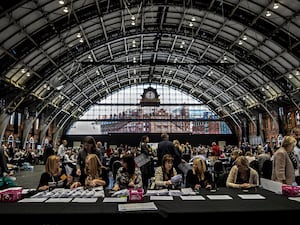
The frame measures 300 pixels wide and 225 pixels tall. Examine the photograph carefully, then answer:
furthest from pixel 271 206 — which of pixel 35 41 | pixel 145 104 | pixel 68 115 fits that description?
pixel 68 115

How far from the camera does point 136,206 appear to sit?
94.5 inches

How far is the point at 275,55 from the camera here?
59.2 feet

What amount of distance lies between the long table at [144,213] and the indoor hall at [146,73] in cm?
830

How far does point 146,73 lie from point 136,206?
2908cm

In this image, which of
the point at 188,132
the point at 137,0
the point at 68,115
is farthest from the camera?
the point at 188,132

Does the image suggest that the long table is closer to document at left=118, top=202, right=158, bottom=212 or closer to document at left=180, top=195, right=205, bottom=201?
document at left=118, top=202, right=158, bottom=212

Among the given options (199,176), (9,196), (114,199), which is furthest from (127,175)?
(9,196)

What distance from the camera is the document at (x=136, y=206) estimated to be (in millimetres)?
2299

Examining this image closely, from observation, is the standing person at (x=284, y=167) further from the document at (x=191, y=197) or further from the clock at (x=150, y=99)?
the clock at (x=150, y=99)

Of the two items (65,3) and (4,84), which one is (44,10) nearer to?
(65,3)

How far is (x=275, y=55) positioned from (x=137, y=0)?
10512 millimetres

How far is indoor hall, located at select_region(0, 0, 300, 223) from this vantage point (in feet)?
48.4

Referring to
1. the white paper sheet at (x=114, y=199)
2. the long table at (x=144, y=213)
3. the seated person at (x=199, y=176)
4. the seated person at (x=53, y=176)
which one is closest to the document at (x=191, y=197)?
the long table at (x=144, y=213)

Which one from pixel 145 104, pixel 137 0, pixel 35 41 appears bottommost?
pixel 145 104
